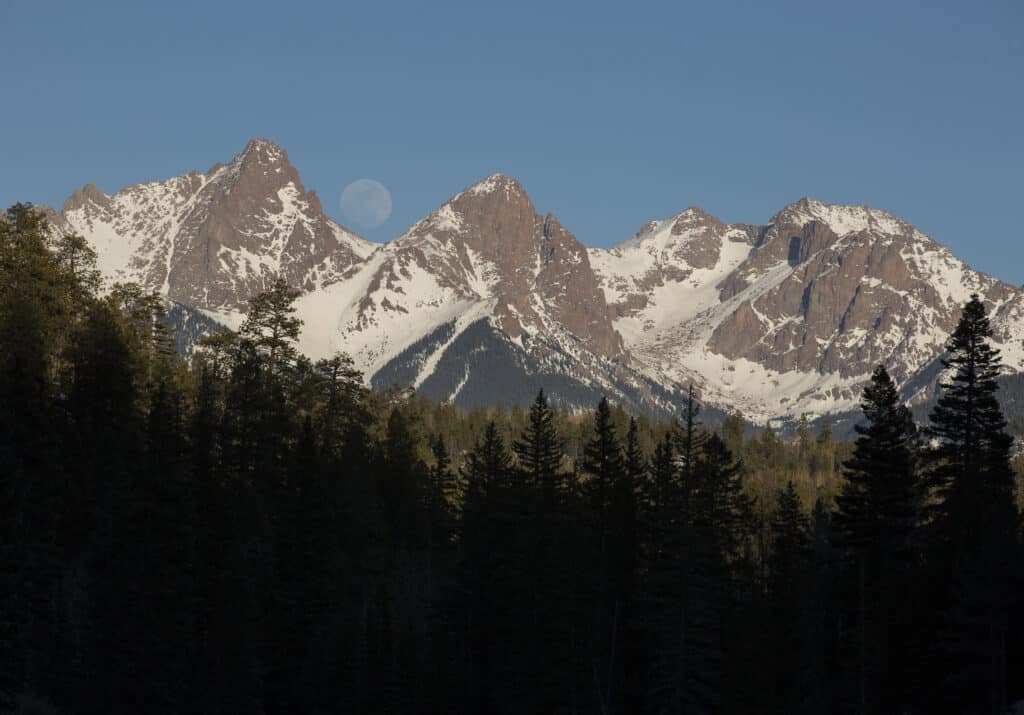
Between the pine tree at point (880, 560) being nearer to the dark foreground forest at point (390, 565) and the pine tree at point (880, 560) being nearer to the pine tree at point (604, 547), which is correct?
the dark foreground forest at point (390, 565)

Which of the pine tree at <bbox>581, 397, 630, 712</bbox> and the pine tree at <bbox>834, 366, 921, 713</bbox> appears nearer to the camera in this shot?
the pine tree at <bbox>834, 366, 921, 713</bbox>

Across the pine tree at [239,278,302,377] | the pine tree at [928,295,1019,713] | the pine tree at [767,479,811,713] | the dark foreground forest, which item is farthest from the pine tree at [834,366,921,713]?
the pine tree at [239,278,302,377]

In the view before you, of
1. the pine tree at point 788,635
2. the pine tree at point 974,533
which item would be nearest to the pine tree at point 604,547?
the pine tree at point 788,635

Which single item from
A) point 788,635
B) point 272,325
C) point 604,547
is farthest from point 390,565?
point 788,635

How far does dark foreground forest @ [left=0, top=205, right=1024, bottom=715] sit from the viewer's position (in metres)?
50.4

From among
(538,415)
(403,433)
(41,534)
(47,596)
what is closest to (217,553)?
(47,596)

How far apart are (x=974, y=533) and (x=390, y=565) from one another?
39.5m

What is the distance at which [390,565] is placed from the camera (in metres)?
84.2

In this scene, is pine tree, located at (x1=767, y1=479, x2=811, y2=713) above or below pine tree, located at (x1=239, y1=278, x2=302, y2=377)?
below

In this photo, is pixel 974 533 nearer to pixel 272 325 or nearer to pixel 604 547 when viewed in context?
pixel 604 547

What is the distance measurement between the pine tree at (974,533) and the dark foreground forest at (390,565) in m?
0.14

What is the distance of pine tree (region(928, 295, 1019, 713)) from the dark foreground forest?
0.14m

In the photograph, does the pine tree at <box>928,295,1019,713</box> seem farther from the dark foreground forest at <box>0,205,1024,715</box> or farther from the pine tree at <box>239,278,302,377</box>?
the pine tree at <box>239,278,302,377</box>

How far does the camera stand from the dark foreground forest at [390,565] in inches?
→ 1986
